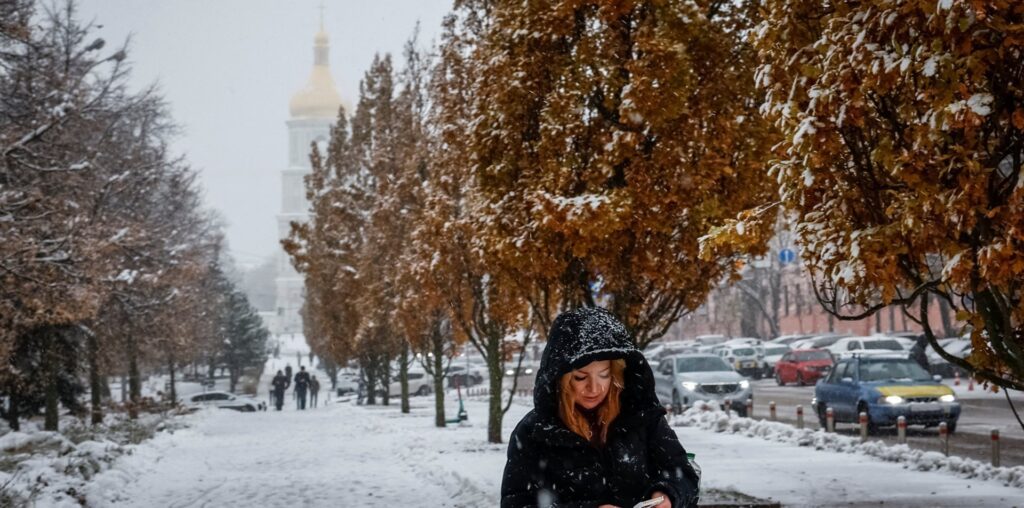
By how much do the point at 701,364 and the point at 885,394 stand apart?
9.02m

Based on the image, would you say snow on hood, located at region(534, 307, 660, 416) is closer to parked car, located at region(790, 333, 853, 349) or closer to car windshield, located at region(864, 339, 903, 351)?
car windshield, located at region(864, 339, 903, 351)

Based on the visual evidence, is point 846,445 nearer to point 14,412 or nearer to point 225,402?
point 14,412

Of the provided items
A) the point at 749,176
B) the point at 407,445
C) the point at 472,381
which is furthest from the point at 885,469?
the point at 472,381

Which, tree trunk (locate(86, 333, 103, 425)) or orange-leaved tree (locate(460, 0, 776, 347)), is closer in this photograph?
orange-leaved tree (locate(460, 0, 776, 347))

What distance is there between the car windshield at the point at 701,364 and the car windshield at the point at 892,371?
7411 mm

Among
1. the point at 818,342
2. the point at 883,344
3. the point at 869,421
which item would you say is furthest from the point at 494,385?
the point at 818,342

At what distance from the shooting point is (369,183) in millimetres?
33188

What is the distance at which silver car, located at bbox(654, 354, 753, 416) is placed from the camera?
27.9m

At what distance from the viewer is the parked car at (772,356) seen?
48.0m

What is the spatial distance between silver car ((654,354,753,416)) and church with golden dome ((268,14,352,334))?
13745 centimetres

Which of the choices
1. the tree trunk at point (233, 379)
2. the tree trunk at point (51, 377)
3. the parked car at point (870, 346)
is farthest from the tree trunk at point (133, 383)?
the tree trunk at point (233, 379)

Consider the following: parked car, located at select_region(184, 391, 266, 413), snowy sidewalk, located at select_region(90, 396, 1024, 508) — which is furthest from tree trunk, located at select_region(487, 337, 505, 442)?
parked car, located at select_region(184, 391, 266, 413)

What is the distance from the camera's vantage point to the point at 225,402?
45.3m

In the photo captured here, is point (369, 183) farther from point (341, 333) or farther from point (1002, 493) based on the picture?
point (1002, 493)
